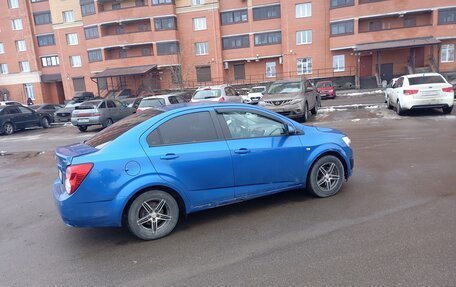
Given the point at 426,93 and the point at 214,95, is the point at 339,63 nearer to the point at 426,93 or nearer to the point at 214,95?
the point at 214,95

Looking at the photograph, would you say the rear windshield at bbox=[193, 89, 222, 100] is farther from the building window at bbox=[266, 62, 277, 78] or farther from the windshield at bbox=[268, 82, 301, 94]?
the building window at bbox=[266, 62, 277, 78]

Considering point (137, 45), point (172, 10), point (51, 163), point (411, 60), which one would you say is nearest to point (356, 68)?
point (411, 60)

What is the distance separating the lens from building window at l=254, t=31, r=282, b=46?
40850mm

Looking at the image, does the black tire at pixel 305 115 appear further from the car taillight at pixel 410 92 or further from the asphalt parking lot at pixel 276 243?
the asphalt parking lot at pixel 276 243

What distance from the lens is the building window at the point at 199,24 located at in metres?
42.7

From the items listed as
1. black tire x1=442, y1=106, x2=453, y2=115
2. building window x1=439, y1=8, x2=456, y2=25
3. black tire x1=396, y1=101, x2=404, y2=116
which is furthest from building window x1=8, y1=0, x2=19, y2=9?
black tire x1=442, y1=106, x2=453, y2=115

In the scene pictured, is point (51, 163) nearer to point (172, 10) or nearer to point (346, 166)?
point (346, 166)

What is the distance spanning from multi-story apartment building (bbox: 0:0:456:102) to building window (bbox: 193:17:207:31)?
11cm

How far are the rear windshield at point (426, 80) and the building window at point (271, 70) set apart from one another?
29.5m

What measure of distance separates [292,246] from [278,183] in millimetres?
1198

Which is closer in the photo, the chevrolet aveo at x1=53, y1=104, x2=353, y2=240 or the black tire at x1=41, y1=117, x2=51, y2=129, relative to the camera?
the chevrolet aveo at x1=53, y1=104, x2=353, y2=240

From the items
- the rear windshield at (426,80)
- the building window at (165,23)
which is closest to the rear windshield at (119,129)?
the rear windshield at (426,80)

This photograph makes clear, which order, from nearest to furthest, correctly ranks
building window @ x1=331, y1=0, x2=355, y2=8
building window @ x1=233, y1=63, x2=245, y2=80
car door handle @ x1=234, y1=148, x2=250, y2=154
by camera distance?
car door handle @ x1=234, y1=148, x2=250, y2=154
building window @ x1=331, y1=0, x2=355, y2=8
building window @ x1=233, y1=63, x2=245, y2=80

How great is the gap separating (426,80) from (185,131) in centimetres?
1185
